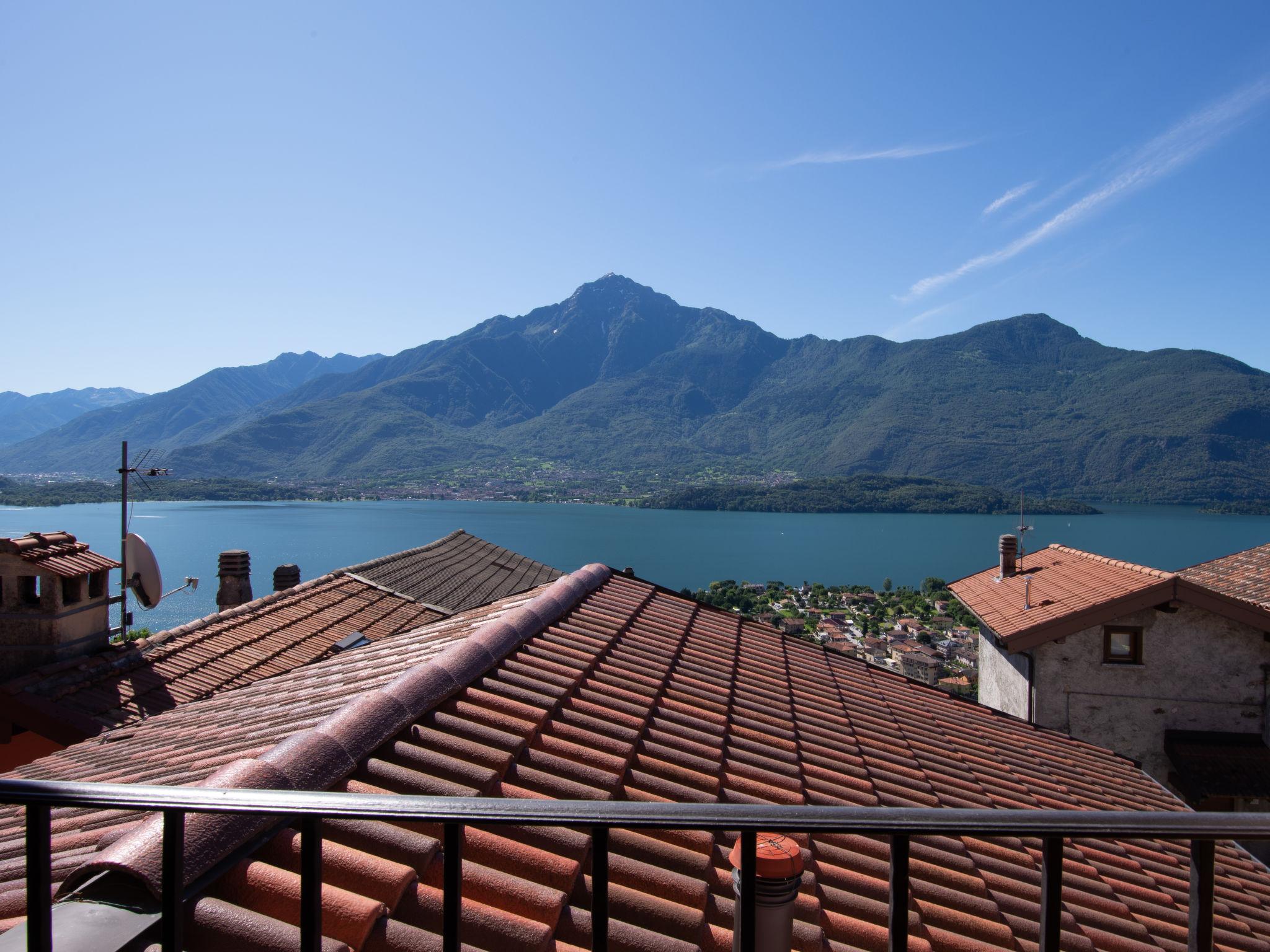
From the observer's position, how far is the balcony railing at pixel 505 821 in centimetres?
115

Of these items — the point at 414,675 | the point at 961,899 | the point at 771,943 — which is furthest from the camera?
the point at 414,675

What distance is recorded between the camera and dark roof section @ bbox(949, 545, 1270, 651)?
368 inches

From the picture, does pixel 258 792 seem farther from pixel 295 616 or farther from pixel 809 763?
pixel 295 616

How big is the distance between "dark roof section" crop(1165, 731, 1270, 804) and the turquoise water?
44.4m

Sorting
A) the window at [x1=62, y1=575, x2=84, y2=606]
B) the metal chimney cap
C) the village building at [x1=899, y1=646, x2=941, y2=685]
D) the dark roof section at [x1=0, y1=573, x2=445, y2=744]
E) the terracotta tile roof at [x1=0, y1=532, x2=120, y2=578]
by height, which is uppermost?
the metal chimney cap

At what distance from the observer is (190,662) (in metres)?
7.25

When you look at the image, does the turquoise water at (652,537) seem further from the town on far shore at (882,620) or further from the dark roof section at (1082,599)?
the dark roof section at (1082,599)

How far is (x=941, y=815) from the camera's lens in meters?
1.24

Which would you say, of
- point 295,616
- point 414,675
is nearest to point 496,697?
point 414,675

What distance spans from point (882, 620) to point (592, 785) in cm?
4205

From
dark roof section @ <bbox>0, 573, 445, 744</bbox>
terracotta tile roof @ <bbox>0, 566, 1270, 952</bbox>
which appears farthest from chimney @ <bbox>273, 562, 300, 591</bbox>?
terracotta tile roof @ <bbox>0, 566, 1270, 952</bbox>

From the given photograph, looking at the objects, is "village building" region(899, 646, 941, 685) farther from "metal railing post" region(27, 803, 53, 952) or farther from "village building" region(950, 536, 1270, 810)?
"metal railing post" region(27, 803, 53, 952)

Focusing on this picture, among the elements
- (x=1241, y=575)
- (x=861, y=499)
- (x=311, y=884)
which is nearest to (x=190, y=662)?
(x=311, y=884)

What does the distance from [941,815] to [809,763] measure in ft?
7.54
